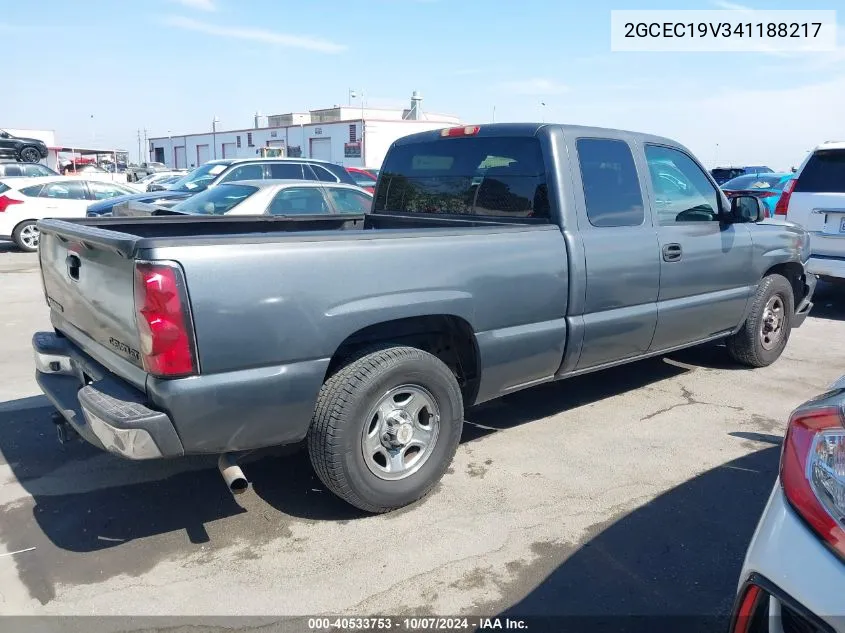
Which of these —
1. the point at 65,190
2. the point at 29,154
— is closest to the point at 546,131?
the point at 65,190

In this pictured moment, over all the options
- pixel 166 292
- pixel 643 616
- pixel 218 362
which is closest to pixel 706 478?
pixel 643 616

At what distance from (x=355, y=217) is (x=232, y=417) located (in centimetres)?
301

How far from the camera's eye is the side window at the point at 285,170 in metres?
13.0

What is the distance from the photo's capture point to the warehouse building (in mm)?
A: 41344

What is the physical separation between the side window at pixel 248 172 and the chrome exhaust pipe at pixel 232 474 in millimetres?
10286

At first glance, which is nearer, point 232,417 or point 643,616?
point 643,616

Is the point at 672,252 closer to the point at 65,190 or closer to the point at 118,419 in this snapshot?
the point at 118,419

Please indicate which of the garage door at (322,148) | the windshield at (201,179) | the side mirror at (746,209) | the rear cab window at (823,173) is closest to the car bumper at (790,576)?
the side mirror at (746,209)

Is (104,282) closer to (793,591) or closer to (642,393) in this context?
(793,591)

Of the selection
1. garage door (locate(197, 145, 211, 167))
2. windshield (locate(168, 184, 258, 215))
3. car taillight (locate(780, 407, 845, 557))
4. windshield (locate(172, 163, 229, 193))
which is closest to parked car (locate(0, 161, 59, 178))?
windshield (locate(172, 163, 229, 193))

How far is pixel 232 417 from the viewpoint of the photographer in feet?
9.53

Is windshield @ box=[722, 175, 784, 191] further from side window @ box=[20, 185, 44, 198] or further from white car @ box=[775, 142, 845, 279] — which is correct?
side window @ box=[20, 185, 44, 198]

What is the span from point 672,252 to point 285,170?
32.0 ft

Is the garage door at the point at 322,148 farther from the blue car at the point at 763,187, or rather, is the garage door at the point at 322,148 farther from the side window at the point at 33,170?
the blue car at the point at 763,187
